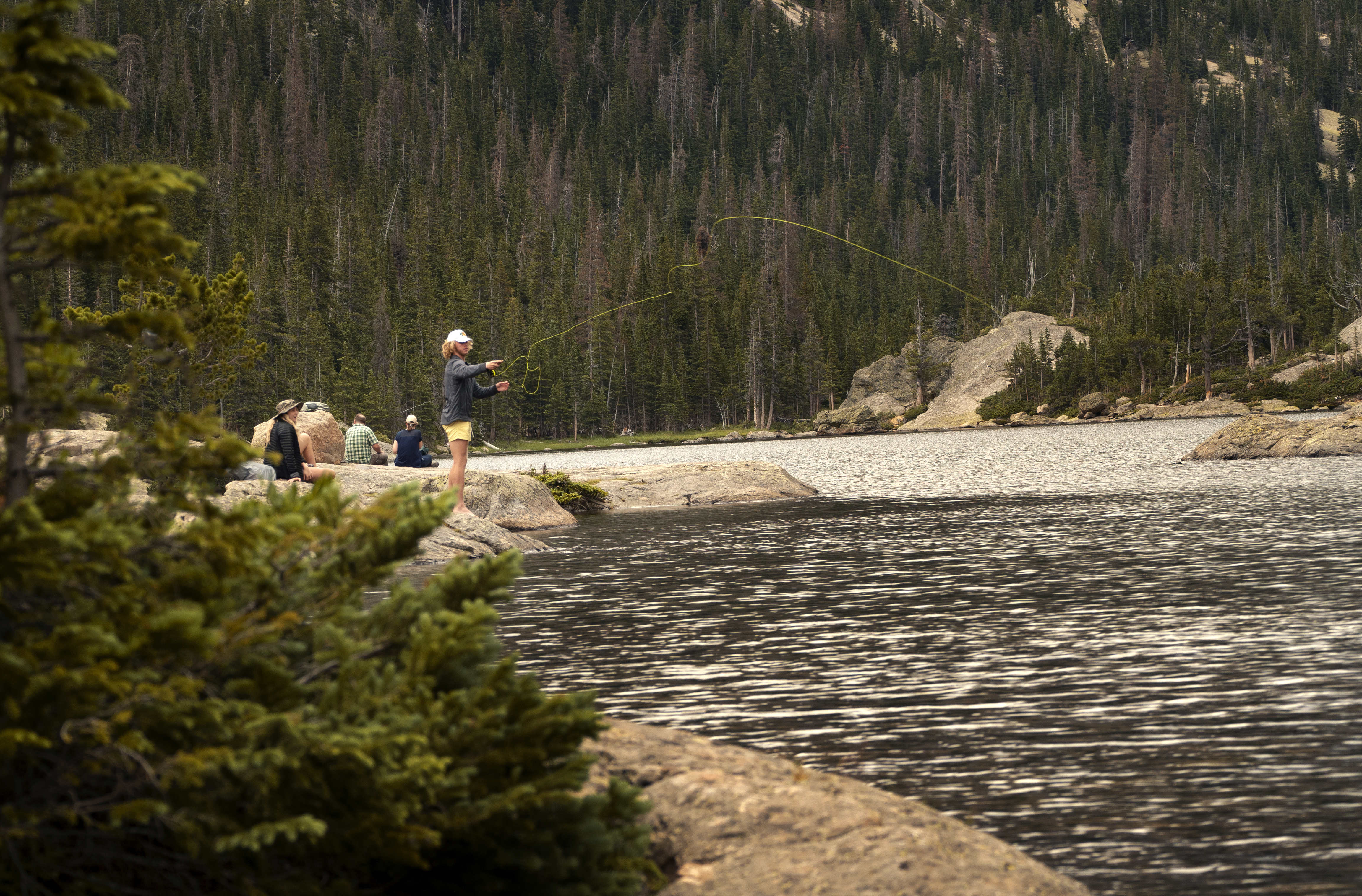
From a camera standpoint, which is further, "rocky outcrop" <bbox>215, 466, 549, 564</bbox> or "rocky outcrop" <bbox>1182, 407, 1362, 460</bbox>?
"rocky outcrop" <bbox>1182, 407, 1362, 460</bbox>

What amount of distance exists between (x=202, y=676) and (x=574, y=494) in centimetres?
2341

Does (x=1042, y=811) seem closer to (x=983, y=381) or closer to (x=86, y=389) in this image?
(x=86, y=389)

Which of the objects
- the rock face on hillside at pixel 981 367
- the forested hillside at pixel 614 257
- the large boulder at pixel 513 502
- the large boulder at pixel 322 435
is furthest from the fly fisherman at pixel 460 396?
the rock face on hillside at pixel 981 367

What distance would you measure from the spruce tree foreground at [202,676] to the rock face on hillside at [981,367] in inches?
4570

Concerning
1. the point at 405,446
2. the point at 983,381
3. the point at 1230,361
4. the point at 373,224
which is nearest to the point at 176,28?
the point at 373,224

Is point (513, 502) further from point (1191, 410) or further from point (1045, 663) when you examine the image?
point (1191, 410)

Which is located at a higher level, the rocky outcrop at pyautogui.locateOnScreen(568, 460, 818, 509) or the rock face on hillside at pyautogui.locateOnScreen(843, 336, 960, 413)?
the rock face on hillside at pyautogui.locateOnScreen(843, 336, 960, 413)

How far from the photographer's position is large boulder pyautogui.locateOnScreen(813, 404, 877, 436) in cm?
11994

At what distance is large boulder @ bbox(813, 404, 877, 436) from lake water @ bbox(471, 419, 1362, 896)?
98.3 m

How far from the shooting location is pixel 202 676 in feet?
11.7

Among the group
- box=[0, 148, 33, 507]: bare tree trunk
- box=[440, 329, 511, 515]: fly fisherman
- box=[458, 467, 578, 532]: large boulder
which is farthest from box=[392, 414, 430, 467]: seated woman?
box=[0, 148, 33, 507]: bare tree trunk

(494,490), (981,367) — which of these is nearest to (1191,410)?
(981,367)

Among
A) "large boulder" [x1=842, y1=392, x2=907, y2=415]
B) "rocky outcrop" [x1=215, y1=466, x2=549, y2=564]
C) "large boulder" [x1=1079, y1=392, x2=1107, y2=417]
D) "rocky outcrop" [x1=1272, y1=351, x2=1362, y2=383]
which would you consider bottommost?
"rocky outcrop" [x1=215, y1=466, x2=549, y2=564]

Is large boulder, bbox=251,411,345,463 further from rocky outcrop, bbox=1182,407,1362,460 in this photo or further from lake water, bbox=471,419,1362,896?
rocky outcrop, bbox=1182,407,1362,460
